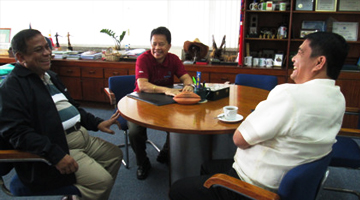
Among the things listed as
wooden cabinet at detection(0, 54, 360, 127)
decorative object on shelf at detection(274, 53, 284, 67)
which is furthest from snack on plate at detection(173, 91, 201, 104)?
decorative object on shelf at detection(274, 53, 284, 67)

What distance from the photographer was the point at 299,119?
3.24ft

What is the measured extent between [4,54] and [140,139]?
130 inches

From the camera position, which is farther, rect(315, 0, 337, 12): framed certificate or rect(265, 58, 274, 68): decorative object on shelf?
rect(265, 58, 274, 68): decorative object on shelf

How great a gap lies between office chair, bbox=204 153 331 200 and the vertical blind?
116 inches

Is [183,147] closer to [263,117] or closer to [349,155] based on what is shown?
[263,117]

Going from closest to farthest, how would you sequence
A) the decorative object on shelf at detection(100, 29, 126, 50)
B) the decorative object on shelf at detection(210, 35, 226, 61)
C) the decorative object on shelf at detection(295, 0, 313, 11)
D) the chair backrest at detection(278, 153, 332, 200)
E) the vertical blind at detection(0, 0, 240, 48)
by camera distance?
the chair backrest at detection(278, 153, 332, 200), the decorative object on shelf at detection(295, 0, 313, 11), the decorative object on shelf at detection(210, 35, 226, 61), the vertical blind at detection(0, 0, 240, 48), the decorative object on shelf at detection(100, 29, 126, 50)

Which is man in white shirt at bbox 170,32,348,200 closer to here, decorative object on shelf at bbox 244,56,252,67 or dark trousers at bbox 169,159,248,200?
dark trousers at bbox 169,159,248,200

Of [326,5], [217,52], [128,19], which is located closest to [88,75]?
[128,19]

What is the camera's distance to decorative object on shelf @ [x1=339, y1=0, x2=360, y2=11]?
3.17m

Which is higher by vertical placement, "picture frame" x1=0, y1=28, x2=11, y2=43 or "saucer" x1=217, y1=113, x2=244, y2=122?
"picture frame" x1=0, y1=28, x2=11, y2=43

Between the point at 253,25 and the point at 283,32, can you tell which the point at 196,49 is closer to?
the point at 253,25

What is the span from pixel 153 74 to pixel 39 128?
3.72ft

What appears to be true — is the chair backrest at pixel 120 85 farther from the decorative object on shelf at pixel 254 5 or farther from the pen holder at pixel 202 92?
the decorative object on shelf at pixel 254 5

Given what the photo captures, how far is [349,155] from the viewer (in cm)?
173
